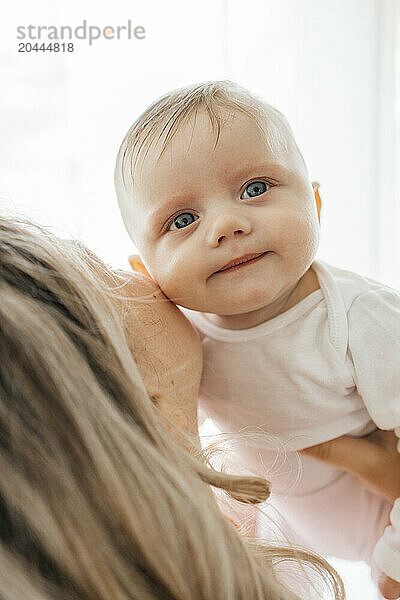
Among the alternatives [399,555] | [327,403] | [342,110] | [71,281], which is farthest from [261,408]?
[342,110]

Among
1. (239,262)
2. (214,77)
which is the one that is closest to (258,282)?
(239,262)

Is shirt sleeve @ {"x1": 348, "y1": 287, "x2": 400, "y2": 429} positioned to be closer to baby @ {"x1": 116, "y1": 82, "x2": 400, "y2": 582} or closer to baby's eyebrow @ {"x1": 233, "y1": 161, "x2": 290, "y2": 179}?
baby @ {"x1": 116, "y1": 82, "x2": 400, "y2": 582}

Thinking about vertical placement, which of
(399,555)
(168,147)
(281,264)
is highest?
(168,147)

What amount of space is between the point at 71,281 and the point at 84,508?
0.53 feet

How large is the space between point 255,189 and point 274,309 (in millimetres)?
139

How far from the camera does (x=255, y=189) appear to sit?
74 cm

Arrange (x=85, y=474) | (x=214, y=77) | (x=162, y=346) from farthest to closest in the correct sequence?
(x=214, y=77) → (x=162, y=346) → (x=85, y=474)

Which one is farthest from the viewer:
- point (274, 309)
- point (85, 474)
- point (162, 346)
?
point (274, 309)

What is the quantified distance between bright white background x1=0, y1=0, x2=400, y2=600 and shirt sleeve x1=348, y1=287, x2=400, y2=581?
1091mm

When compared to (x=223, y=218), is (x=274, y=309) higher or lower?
lower

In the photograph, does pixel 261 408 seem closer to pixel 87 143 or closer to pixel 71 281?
pixel 71 281

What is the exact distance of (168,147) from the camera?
712mm

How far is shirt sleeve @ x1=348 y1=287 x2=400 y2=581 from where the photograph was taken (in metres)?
0.76

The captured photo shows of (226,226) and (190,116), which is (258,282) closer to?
(226,226)
